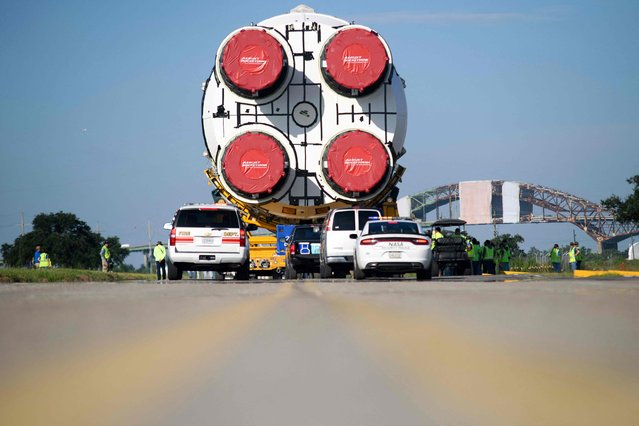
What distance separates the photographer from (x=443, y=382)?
4934mm

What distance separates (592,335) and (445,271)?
1256 inches

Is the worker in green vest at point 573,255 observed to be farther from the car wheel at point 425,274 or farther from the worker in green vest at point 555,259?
the car wheel at point 425,274

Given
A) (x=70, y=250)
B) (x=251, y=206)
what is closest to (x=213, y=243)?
(x=251, y=206)

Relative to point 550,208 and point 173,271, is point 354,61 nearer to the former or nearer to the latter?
point 173,271

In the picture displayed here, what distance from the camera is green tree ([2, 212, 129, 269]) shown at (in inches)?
3728

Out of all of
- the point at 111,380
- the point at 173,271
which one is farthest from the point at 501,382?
the point at 173,271

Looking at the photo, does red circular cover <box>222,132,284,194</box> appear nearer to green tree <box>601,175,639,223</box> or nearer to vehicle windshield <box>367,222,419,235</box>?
vehicle windshield <box>367,222,419,235</box>

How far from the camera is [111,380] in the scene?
4992 mm

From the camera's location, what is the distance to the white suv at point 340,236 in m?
27.1

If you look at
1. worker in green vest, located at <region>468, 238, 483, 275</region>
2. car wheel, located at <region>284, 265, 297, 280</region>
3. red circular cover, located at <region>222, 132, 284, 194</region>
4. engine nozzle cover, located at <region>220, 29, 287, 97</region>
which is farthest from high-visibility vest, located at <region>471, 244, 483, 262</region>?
engine nozzle cover, located at <region>220, 29, 287, 97</region>

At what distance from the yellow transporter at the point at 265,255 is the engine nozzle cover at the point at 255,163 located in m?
3.36

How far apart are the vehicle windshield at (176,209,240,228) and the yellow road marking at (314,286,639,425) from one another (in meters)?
19.6

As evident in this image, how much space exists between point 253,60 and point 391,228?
7.68 meters

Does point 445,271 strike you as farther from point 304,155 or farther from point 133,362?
point 133,362
